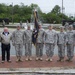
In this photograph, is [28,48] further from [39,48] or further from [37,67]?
[37,67]

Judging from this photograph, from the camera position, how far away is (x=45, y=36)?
49.9 feet

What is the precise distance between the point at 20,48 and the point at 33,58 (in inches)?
48.0

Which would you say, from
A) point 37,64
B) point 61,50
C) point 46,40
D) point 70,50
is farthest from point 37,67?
point 70,50

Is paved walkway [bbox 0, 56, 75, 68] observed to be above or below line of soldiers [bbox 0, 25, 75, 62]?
below

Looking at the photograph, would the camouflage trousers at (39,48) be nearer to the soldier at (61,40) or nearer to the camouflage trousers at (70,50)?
the soldier at (61,40)

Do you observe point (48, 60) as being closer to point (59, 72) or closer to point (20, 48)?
point (20, 48)

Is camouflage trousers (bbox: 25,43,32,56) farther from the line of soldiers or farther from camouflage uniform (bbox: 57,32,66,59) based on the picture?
camouflage uniform (bbox: 57,32,66,59)

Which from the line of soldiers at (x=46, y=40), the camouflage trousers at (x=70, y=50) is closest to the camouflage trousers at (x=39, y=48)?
the line of soldiers at (x=46, y=40)

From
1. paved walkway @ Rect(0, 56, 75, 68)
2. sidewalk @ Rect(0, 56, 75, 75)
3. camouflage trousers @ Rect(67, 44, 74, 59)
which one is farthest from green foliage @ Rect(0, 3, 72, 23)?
sidewalk @ Rect(0, 56, 75, 75)

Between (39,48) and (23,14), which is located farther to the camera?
(23,14)

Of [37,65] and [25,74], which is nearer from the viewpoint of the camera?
[25,74]

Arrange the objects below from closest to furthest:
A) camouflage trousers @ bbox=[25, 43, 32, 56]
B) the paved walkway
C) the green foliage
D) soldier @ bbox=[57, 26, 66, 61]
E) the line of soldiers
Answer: the paved walkway, the line of soldiers, soldier @ bbox=[57, 26, 66, 61], camouflage trousers @ bbox=[25, 43, 32, 56], the green foliage

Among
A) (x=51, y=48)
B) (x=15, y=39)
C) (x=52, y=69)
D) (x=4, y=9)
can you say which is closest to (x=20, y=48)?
(x=15, y=39)

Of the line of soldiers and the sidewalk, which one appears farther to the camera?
the line of soldiers
